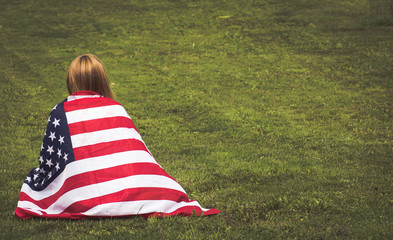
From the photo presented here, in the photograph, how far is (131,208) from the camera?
4332 mm

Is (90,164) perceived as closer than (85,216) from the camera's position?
No

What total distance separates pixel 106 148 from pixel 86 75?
0.88 meters

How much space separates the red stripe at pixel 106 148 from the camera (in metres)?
4.55

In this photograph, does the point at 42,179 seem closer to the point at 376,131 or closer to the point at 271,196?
the point at 271,196

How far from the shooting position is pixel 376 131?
7.81 metres

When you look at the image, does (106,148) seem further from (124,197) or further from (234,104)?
(234,104)

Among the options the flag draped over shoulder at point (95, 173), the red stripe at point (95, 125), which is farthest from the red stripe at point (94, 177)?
the red stripe at point (95, 125)

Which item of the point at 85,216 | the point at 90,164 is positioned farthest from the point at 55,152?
the point at 85,216

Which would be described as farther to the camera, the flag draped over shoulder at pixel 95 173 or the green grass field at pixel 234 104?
the green grass field at pixel 234 104

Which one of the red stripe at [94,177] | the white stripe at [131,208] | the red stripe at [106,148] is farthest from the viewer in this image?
the red stripe at [106,148]

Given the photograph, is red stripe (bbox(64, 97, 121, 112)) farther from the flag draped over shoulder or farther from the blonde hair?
the blonde hair

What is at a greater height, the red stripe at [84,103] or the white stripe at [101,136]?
the red stripe at [84,103]

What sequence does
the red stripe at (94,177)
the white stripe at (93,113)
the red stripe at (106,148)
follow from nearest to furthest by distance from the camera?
the red stripe at (94,177) → the red stripe at (106,148) → the white stripe at (93,113)

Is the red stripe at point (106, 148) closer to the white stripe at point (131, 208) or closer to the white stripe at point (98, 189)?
the white stripe at point (98, 189)
